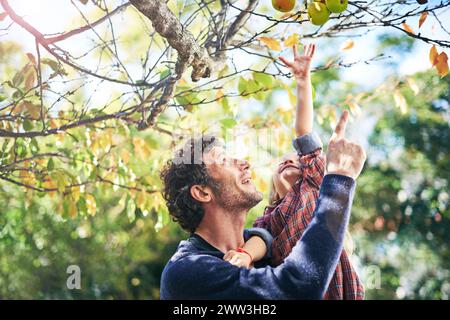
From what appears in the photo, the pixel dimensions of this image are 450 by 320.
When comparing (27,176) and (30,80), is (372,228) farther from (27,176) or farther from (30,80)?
(30,80)

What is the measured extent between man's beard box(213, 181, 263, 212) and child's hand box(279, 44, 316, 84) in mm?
408

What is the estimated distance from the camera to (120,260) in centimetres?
925

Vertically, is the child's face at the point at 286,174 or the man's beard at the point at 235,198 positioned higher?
the child's face at the point at 286,174

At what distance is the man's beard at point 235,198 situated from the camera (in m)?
1.87

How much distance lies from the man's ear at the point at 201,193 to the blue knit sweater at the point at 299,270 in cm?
36

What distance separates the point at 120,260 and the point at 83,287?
2.42ft

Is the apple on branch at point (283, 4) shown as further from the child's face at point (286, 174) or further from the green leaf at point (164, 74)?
the green leaf at point (164, 74)

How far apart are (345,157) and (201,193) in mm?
591

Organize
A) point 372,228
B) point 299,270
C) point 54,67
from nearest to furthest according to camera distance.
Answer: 1. point 299,270
2. point 54,67
3. point 372,228

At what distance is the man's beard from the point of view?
73.7 inches

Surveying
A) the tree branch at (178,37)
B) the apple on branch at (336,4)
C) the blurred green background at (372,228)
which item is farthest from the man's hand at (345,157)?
the blurred green background at (372,228)

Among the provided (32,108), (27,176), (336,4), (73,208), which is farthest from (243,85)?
(27,176)

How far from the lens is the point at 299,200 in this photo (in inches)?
71.9
